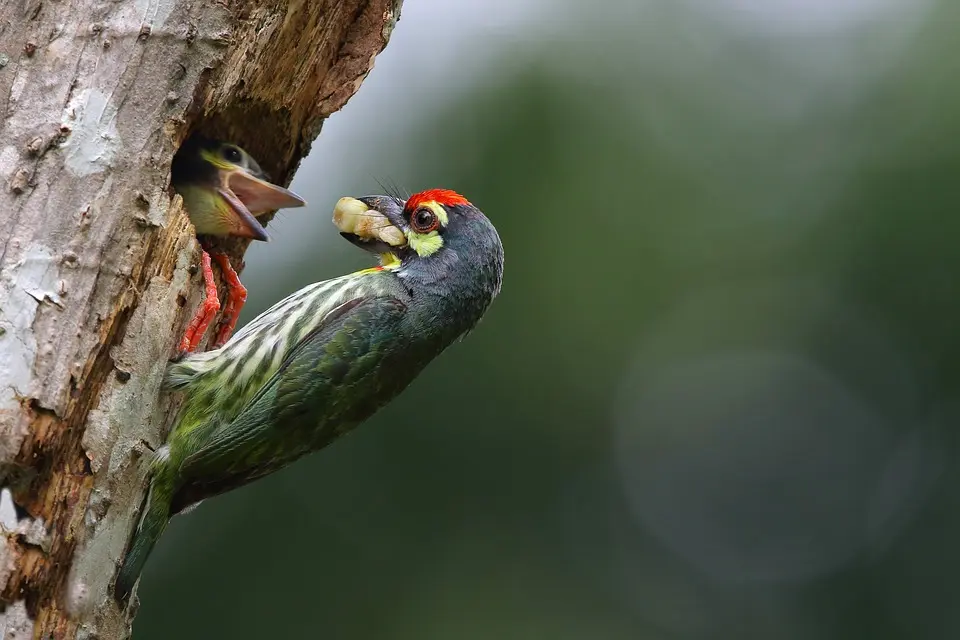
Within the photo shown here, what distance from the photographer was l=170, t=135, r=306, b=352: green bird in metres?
3.78

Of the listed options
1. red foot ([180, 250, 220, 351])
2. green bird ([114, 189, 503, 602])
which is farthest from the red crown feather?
red foot ([180, 250, 220, 351])

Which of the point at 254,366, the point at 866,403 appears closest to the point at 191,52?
the point at 254,366

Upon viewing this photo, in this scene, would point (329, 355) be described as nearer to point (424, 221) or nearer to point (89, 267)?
point (424, 221)

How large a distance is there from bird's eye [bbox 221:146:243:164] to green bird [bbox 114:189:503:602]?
498 mm

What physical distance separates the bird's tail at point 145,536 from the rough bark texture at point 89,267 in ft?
0.18

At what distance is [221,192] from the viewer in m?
3.78

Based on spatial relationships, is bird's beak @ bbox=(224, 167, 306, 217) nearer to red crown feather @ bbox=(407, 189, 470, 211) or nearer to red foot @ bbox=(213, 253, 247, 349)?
red foot @ bbox=(213, 253, 247, 349)

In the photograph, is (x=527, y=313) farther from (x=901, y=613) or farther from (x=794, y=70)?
(x=901, y=613)

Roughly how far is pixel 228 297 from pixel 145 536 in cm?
99

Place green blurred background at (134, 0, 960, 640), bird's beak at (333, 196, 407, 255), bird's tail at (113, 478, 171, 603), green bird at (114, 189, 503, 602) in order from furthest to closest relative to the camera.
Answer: green blurred background at (134, 0, 960, 640) → bird's beak at (333, 196, 407, 255) → green bird at (114, 189, 503, 602) → bird's tail at (113, 478, 171, 603)

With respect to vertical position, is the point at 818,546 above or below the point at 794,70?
below

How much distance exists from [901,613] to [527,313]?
388cm

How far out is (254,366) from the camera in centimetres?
370

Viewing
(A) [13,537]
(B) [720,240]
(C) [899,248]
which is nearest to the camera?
(A) [13,537]
